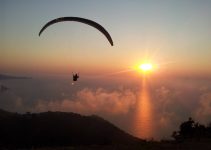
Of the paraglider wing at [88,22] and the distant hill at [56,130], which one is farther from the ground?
the paraglider wing at [88,22]

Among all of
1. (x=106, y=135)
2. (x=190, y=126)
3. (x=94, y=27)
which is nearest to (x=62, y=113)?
(x=106, y=135)

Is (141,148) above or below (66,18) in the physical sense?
below

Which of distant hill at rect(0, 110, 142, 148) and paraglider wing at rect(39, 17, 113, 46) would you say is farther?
distant hill at rect(0, 110, 142, 148)

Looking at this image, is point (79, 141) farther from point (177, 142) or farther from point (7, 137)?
point (177, 142)

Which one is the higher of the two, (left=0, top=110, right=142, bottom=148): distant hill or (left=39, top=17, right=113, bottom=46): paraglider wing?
(left=39, top=17, right=113, bottom=46): paraglider wing

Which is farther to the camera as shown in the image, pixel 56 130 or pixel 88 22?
pixel 56 130

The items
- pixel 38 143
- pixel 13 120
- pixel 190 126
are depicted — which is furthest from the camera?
pixel 13 120

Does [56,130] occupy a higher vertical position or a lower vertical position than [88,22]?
lower

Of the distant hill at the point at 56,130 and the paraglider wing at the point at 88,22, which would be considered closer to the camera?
the paraglider wing at the point at 88,22
